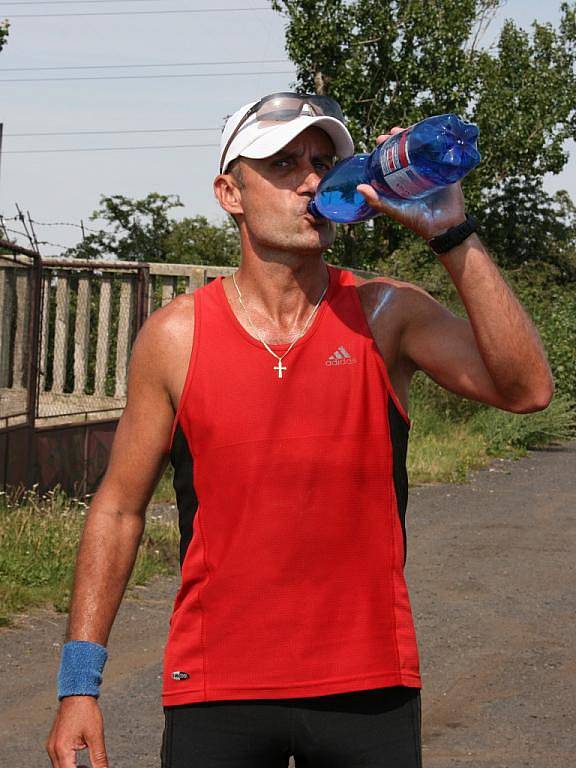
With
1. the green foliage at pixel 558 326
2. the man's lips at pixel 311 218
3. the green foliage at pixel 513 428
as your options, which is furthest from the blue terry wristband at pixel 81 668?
the green foliage at pixel 558 326

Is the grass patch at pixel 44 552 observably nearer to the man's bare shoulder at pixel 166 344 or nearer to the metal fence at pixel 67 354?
the metal fence at pixel 67 354

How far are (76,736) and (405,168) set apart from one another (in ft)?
4.76

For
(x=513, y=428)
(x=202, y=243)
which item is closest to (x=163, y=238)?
(x=202, y=243)

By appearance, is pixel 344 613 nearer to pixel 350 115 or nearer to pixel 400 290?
pixel 400 290

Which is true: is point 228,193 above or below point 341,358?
above

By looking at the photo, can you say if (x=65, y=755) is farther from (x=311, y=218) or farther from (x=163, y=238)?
(x=163, y=238)

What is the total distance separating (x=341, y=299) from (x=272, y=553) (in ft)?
2.16

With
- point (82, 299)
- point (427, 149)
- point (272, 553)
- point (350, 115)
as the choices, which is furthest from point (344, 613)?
point (350, 115)

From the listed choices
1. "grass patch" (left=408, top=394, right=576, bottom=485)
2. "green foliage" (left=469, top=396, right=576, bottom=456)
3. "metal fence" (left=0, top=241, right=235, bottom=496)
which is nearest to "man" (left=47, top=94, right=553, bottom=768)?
"metal fence" (left=0, top=241, right=235, bottom=496)

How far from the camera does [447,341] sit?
310 cm

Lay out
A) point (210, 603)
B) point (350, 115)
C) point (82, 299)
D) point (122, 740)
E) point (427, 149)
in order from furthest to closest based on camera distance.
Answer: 1. point (350, 115)
2. point (82, 299)
3. point (122, 740)
4. point (210, 603)
5. point (427, 149)

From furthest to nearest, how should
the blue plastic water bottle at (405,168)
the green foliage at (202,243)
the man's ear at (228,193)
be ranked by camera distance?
the green foliage at (202,243), the man's ear at (228,193), the blue plastic water bottle at (405,168)

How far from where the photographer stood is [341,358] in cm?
304

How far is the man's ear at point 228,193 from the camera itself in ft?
11.0
